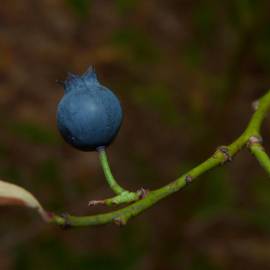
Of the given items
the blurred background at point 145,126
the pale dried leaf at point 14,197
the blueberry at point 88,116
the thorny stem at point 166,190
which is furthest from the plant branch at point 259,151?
the blurred background at point 145,126

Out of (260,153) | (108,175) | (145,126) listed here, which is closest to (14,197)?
(108,175)

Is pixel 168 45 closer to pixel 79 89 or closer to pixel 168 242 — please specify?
pixel 168 242

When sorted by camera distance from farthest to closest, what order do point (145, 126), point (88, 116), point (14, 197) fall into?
1. point (145, 126)
2. point (88, 116)
3. point (14, 197)

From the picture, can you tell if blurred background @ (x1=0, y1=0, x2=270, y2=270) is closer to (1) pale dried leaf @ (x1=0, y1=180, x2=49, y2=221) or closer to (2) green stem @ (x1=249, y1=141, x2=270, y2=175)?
(2) green stem @ (x1=249, y1=141, x2=270, y2=175)

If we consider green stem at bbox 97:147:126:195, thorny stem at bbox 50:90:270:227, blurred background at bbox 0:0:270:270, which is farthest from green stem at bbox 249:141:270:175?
blurred background at bbox 0:0:270:270

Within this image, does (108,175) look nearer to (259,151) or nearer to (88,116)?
(88,116)

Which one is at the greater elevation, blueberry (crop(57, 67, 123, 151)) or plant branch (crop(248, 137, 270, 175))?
blueberry (crop(57, 67, 123, 151))
